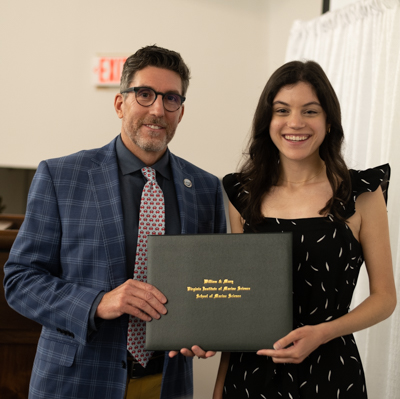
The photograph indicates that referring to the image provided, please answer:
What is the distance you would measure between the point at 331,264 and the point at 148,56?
0.86 meters

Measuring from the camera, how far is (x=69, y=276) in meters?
1.41

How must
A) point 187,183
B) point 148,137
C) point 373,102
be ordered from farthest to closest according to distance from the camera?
point 373,102 → point 187,183 → point 148,137

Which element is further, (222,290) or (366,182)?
(366,182)

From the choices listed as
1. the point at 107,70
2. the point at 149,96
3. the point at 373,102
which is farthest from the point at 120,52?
the point at 149,96

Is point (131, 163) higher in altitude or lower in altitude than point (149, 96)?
lower

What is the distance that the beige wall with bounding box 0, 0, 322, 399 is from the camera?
3.05m

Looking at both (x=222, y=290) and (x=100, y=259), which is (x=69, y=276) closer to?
(x=100, y=259)

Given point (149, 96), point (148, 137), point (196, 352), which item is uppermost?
point (149, 96)

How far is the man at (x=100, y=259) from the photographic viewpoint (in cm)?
133

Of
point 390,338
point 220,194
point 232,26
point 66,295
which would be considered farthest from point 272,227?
point 232,26

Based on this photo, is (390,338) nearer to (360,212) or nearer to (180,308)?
(360,212)

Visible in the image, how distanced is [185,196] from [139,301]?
1.43 ft

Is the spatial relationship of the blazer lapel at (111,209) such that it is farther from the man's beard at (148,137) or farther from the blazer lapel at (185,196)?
the blazer lapel at (185,196)

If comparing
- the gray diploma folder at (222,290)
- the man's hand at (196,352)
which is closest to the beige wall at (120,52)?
the gray diploma folder at (222,290)
